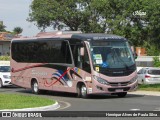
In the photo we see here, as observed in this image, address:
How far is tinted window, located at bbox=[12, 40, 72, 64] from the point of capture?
23.9 metres

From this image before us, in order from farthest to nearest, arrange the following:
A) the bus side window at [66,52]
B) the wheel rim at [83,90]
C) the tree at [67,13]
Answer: the tree at [67,13]
the bus side window at [66,52]
the wheel rim at [83,90]

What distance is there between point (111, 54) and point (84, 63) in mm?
1348

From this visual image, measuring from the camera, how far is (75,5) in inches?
1501

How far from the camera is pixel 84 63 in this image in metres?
22.3

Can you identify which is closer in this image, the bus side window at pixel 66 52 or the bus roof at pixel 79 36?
the bus roof at pixel 79 36

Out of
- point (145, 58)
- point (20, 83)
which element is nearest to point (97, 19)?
point (20, 83)

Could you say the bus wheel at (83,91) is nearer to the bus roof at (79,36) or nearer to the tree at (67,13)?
the bus roof at (79,36)

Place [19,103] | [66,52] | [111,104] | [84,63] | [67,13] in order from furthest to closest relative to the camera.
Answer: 1. [67,13]
2. [66,52]
3. [84,63]
4. [111,104]
5. [19,103]

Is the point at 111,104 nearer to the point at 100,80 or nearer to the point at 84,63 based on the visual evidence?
the point at 100,80

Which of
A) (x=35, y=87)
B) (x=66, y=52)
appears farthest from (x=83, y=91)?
(x=35, y=87)

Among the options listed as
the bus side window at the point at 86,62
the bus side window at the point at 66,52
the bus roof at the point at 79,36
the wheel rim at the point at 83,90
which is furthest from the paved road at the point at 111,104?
the bus roof at the point at 79,36

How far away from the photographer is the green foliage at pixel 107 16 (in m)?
33.4

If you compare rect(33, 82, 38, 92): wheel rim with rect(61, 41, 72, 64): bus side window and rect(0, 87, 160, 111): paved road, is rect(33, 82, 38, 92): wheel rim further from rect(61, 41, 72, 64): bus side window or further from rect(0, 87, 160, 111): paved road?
rect(61, 41, 72, 64): bus side window

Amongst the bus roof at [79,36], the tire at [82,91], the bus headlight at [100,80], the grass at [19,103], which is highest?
the bus roof at [79,36]
